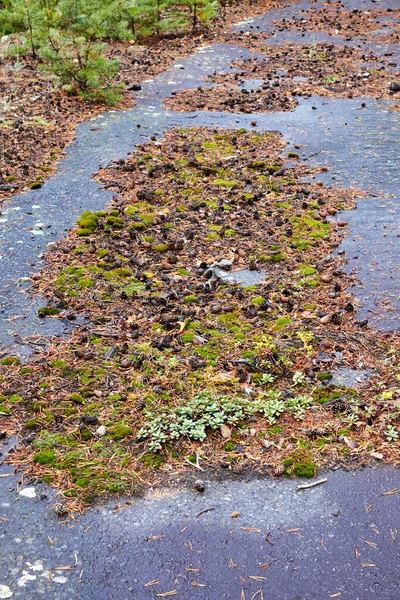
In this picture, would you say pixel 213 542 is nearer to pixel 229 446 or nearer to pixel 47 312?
pixel 229 446

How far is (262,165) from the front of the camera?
6.64m

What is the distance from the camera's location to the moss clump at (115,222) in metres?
5.32

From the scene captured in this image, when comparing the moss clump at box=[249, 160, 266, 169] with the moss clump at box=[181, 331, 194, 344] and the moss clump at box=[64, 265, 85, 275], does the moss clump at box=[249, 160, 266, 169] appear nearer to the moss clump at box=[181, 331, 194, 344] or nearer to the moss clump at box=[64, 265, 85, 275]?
the moss clump at box=[64, 265, 85, 275]

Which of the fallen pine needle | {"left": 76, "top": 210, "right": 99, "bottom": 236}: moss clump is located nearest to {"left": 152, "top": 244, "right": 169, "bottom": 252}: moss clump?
{"left": 76, "top": 210, "right": 99, "bottom": 236}: moss clump

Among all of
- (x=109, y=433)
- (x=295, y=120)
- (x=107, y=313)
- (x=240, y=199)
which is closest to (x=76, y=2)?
(x=295, y=120)

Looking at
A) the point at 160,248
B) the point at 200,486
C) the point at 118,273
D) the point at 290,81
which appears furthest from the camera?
the point at 290,81

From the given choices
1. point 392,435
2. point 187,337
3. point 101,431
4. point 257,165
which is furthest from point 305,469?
point 257,165

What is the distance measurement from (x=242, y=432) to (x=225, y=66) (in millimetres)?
9496

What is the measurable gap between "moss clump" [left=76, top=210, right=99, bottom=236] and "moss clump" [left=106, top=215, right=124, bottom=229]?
0.39 ft

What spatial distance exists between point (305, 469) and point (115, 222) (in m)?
3.19

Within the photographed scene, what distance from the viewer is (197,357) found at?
3664 mm

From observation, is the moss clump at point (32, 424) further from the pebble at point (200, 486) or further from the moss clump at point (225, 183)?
the moss clump at point (225, 183)

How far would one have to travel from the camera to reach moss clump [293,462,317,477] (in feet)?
9.48

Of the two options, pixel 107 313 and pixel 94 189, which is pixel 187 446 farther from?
pixel 94 189
